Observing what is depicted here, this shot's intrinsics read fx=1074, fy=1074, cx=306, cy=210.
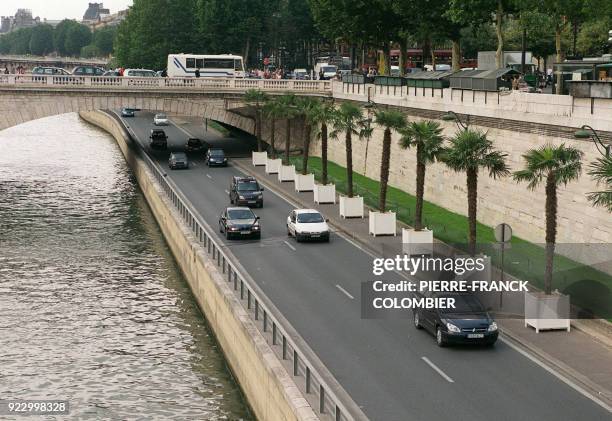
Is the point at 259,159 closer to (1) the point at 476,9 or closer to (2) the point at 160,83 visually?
(2) the point at 160,83

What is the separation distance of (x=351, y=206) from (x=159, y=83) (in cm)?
3553

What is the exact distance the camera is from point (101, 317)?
4716 centimetres

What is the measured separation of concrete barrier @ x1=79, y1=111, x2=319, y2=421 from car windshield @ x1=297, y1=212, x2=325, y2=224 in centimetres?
608

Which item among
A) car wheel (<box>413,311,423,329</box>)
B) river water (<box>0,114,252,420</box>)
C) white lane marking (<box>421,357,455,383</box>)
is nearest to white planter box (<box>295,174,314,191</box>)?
river water (<box>0,114,252,420</box>)

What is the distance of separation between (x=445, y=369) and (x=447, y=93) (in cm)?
3636

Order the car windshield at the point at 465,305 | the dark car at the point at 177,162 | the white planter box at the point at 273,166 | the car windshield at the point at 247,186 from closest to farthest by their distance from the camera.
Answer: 1. the car windshield at the point at 465,305
2. the car windshield at the point at 247,186
3. the white planter box at the point at 273,166
4. the dark car at the point at 177,162

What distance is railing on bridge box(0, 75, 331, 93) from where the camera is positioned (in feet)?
291

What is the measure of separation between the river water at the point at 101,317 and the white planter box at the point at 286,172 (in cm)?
1035

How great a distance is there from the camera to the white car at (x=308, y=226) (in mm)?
55219

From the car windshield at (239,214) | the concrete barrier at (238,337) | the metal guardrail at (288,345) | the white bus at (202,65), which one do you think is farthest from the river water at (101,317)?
the white bus at (202,65)

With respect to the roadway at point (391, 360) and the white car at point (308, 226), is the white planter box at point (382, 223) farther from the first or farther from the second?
the roadway at point (391, 360)

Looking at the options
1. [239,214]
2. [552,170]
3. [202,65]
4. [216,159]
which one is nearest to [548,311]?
[552,170]

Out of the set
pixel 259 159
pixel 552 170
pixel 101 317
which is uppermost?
pixel 552 170

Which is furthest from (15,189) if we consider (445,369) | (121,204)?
(445,369)
